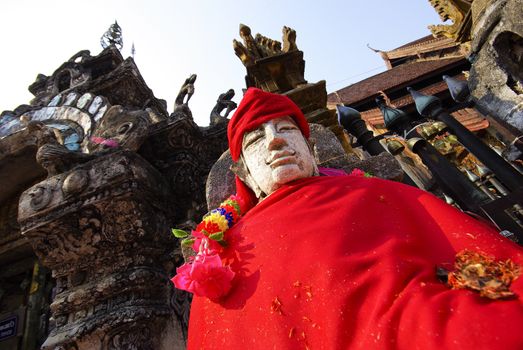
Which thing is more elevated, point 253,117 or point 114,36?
point 114,36

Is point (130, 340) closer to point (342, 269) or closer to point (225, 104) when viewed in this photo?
point (342, 269)

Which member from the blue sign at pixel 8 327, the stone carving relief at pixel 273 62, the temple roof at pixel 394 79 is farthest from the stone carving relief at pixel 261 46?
the temple roof at pixel 394 79

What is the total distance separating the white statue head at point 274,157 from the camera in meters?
1.50

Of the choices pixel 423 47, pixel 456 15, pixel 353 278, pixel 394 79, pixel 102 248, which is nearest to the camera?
pixel 353 278

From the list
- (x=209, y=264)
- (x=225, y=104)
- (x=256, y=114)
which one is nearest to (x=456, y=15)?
(x=225, y=104)

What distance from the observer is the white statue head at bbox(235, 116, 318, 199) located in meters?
1.50

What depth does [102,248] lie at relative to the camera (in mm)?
1934

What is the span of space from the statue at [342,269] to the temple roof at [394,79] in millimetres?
13522

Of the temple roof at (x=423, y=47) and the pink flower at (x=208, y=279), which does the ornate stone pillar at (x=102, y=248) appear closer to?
the pink flower at (x=208, y=279)

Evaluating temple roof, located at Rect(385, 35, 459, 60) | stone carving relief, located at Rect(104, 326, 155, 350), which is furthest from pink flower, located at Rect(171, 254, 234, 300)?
temple roof, located at Rect(385, 35, 459, 60)

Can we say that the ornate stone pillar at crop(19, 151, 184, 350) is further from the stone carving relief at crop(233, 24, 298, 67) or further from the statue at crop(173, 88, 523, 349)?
the stone carving relief at crop(233, 24, 298, 67)

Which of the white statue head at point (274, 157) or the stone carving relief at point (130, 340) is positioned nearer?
the white statue head at point (274, 157)

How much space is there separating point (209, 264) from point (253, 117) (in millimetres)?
809

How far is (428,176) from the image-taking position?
216 centimetres
